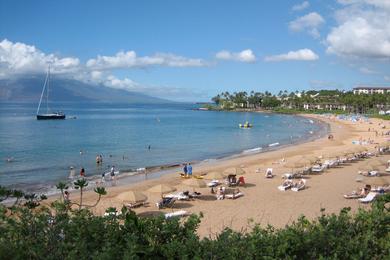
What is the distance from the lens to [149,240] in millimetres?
5809

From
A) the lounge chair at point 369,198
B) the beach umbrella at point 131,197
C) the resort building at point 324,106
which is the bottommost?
the lounge chair at point 369,198

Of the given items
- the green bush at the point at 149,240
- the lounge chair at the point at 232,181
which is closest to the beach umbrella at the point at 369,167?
the lounge chair at the point at 232,181

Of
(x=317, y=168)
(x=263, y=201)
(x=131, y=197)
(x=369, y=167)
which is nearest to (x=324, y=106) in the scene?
(x=317, y=168)

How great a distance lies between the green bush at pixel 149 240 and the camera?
5398 millimetres

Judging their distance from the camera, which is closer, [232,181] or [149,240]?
[149,240]

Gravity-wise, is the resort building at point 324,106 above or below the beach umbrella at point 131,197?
above

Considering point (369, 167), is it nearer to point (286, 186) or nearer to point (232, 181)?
point (286, 186)

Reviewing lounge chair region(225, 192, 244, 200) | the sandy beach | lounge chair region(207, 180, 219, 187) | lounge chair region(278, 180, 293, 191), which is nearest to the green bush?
the sandy beach

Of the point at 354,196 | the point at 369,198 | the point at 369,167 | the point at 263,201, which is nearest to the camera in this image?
the point at 369,198

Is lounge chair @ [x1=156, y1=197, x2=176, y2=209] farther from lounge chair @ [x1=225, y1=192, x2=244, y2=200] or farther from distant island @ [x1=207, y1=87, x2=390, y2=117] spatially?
distant island @ [x1=207, y1=87, x2=390, y2=117]

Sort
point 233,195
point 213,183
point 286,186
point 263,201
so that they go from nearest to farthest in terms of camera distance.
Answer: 1. point 263,201
2. point 233,195
3. point 286,186
4. point 213,183

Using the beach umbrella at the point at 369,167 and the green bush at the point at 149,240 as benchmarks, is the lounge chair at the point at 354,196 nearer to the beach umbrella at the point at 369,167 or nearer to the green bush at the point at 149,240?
the beach umbrella at the point at 369,167

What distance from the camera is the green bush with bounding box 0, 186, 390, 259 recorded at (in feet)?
17.7

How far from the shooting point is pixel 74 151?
49406mm
